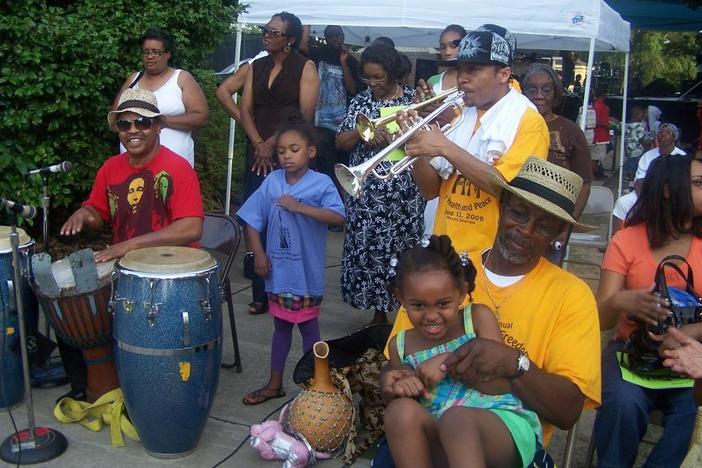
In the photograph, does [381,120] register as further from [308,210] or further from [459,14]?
[459,14]

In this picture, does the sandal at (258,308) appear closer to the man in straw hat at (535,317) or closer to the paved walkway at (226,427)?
the paved walkway at (226,427)

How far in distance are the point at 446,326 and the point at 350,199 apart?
2.44m

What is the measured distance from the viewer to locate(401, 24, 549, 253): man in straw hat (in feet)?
10.5

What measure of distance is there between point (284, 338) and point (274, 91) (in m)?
1.96

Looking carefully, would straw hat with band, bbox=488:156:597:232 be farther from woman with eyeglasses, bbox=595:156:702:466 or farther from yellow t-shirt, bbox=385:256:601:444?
woman with eyeglasses, bbox=595:156:702:466

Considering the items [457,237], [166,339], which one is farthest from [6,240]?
[457,237]

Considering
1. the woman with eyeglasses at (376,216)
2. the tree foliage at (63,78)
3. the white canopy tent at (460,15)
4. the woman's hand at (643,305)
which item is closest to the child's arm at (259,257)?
the woman with eyeglasses at (376,216)

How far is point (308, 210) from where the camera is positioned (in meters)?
3.89

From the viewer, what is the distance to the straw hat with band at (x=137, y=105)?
12.5 feet

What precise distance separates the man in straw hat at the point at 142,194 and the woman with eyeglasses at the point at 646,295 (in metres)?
1.99

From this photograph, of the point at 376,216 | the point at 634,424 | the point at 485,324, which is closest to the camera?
the point at 485,324

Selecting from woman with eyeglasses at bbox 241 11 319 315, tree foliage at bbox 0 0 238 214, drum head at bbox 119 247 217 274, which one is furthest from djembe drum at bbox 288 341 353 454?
tree foliage at bbox 0 0 238 214

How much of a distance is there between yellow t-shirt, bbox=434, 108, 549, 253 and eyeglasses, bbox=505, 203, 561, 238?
1.68ft

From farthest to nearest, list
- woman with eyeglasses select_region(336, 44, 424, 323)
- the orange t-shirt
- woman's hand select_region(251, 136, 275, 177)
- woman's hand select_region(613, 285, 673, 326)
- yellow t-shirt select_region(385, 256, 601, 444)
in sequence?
woman's hand select_region(251, 136, 275, 177), woman with eyeglasses select_region(336, 44, 424, 323), the orange t-shirt, woman's hand select_region(613, 285, 673, 326), yellow t-shirt select_region(385, 256, 601, 444)
